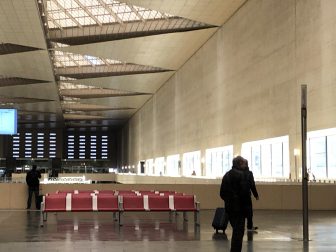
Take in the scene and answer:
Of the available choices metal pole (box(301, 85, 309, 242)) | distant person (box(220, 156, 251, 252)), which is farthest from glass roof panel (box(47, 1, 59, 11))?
distant person (box(220, 156, 251, 252))

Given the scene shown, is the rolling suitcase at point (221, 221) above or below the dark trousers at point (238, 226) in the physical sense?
below

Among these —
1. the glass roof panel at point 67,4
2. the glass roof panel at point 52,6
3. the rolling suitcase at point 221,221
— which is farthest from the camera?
the glass roof panel at point 67,4

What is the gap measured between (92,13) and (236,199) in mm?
31649

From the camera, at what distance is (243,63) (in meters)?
32.9

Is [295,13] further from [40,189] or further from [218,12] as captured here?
[40,189]

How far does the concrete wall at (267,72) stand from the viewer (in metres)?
22.8

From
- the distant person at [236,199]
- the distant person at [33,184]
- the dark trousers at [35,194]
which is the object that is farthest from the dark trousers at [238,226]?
the dark trousers at [35,194]

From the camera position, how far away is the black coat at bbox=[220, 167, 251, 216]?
7.93 m

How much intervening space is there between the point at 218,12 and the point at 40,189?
19.2 m

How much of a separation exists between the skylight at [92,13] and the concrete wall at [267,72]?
18.1ft

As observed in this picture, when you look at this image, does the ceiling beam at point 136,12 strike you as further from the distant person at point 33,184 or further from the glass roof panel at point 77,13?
the distant person at point 33,184

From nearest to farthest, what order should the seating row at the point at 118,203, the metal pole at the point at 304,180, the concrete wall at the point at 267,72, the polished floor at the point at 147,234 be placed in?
the polished floor at the point at 147,234 → the metal pole at the point at 304,180 → the seating row at the point at 118,203 → the concrete wall at the point at 267,72

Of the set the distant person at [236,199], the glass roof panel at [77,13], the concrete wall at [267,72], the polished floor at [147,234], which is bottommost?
the polished floor at [147,234]

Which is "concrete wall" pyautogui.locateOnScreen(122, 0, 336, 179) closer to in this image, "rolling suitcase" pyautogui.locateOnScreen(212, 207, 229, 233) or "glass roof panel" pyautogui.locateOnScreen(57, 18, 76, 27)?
"glass roof panel" pyautogui.locateOnScreen(57, 18, 76, 27)
